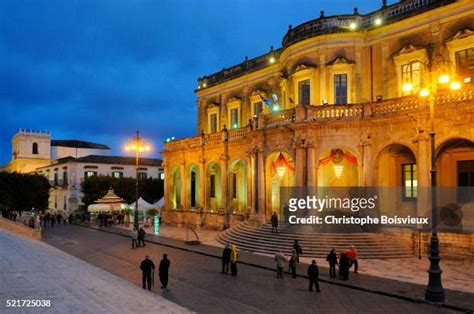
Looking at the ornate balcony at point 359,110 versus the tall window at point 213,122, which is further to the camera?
the tall window at point 213,122

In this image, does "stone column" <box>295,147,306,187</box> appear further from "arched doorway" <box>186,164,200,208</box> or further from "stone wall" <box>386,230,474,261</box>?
"arched doorway" <box>186,164,200,208</box>

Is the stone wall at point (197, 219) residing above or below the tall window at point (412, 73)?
below

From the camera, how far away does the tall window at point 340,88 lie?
29062 mm

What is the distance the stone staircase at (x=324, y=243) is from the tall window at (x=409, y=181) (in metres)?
3.67

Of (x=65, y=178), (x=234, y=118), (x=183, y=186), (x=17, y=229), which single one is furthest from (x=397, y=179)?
(x=65, y=178)

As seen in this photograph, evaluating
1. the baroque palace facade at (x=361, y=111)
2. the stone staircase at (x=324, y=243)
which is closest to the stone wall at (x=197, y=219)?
the baroque palace facade at (x=361, y=111)

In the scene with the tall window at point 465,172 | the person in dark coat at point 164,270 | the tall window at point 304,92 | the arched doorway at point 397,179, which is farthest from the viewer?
the tall window at point 304,92

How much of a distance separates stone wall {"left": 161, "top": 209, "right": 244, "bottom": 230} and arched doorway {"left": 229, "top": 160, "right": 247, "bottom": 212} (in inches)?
86.7

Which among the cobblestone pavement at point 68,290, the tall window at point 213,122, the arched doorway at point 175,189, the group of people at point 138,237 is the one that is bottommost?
the group of people at point 138,237

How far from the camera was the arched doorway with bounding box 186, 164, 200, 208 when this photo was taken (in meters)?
41.5

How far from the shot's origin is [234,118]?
4062 cm

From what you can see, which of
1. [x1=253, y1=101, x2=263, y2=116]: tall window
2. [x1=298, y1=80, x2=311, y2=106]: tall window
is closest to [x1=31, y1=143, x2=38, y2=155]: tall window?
[x1=253, y1=101, x2=263, y2=116]: tall window

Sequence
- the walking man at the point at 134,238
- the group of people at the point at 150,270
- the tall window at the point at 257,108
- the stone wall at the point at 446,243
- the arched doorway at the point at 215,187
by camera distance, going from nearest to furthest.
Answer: the group of people at the point at 150,270, the stone wall at the point at 446,243, the walking man at the point at 134,238, the tall window at the point at 257,108, the arched doorway at the point at 215,187

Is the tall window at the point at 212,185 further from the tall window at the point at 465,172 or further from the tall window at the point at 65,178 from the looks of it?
the tall window at the point at 65,178
